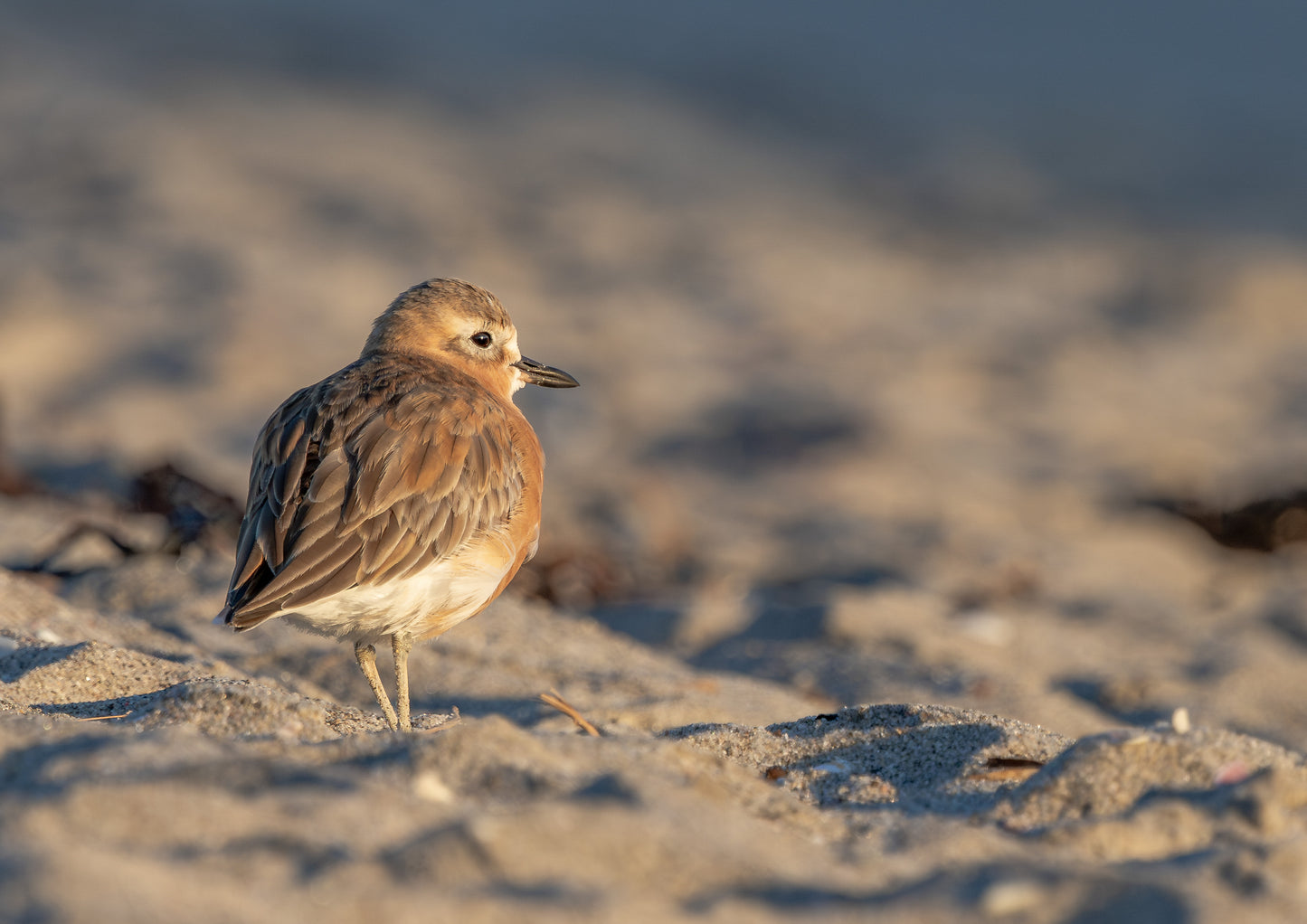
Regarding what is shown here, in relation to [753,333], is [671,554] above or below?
below

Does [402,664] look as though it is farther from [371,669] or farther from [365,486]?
[365,486]

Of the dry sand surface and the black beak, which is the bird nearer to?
the dry sand surface

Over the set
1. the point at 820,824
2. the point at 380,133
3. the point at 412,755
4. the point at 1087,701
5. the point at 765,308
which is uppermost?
the point at 380,133

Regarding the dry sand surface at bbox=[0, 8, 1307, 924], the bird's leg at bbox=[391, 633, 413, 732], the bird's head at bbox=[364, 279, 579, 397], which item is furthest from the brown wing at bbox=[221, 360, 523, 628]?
the bird's head at bbox=[364, 279, 579, 397]

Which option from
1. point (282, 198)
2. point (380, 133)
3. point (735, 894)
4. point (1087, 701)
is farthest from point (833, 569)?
point (380, 133)

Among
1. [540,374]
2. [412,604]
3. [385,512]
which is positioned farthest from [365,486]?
[540,374]

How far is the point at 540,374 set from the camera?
5297 millimetres

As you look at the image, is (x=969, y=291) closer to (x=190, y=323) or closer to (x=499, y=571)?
(x=190, y=323)

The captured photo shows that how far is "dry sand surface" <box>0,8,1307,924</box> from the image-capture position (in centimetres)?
219

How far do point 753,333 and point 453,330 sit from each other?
24.1 ft

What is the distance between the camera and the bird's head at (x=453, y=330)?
491 cm

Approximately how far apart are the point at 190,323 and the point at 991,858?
8.72m

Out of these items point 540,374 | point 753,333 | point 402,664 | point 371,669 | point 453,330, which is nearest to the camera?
point 402,664

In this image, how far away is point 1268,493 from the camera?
839 cm
